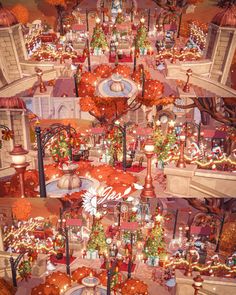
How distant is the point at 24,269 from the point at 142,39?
5272 mm

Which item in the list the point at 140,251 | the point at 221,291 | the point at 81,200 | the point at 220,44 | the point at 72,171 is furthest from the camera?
the point at 140,251

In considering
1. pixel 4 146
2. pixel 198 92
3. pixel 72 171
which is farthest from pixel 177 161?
pixel 4 146

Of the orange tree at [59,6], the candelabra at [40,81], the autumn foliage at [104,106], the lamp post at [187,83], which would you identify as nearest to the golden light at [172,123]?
the lamp post at [187,83]

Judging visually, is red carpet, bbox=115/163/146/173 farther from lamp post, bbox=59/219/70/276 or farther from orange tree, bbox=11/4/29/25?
orange tree, bbox=11/4/29/25

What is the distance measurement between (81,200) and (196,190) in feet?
6.42

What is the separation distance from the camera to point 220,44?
7.07m

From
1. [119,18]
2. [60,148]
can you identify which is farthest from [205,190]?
[119,18]

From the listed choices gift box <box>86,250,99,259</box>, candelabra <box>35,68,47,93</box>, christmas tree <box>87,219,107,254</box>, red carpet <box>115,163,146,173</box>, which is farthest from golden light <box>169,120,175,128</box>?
gift box <box>86,250,99,259</box>

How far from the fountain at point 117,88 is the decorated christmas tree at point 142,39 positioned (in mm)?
559

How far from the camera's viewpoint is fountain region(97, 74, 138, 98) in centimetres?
719

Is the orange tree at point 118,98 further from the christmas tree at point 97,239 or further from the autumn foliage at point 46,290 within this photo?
the autumn foliage at point 46,290

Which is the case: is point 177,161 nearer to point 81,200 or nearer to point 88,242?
point 81,200

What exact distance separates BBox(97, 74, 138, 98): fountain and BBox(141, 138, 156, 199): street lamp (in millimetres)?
798

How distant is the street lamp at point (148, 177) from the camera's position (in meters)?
7.36
